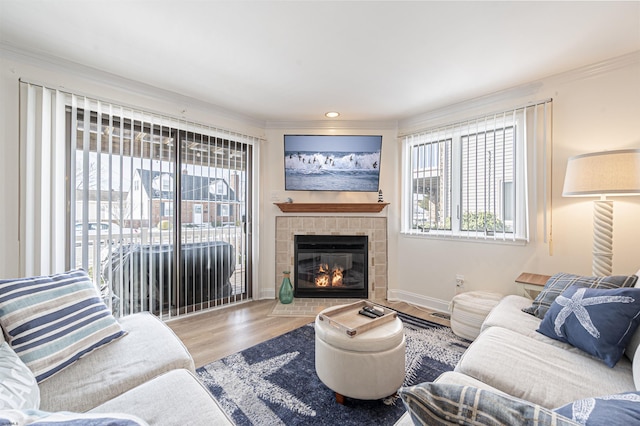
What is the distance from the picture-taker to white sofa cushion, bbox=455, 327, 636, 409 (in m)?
1.08

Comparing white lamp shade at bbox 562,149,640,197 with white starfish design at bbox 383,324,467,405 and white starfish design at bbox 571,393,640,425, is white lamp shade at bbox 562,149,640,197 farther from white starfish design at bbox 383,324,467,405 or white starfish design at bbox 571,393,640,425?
white starfish design at bbox 571,393,640,425

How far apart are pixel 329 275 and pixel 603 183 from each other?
274cm

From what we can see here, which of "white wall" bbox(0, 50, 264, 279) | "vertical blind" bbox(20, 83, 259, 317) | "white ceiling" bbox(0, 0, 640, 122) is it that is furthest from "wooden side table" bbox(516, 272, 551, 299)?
"white wall" bbox(0, 50, 264, 279)

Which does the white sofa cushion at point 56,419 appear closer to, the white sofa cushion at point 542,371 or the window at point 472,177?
the white sofa cushion at point 542,371

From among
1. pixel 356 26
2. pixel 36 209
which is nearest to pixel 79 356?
pixel 36 209

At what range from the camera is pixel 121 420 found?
0.58m

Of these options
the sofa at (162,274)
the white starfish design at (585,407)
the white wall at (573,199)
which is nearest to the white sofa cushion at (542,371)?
the white starfish design at (585,407)

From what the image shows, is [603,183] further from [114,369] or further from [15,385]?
[15,385]

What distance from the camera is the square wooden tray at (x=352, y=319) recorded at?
1.58m

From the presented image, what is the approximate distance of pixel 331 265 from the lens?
3.60m

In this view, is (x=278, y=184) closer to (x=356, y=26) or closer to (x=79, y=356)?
(x=356, y=26)

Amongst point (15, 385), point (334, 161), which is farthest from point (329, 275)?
point (15, 385)

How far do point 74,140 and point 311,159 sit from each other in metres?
2.28

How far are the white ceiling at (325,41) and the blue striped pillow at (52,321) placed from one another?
1.61 m
